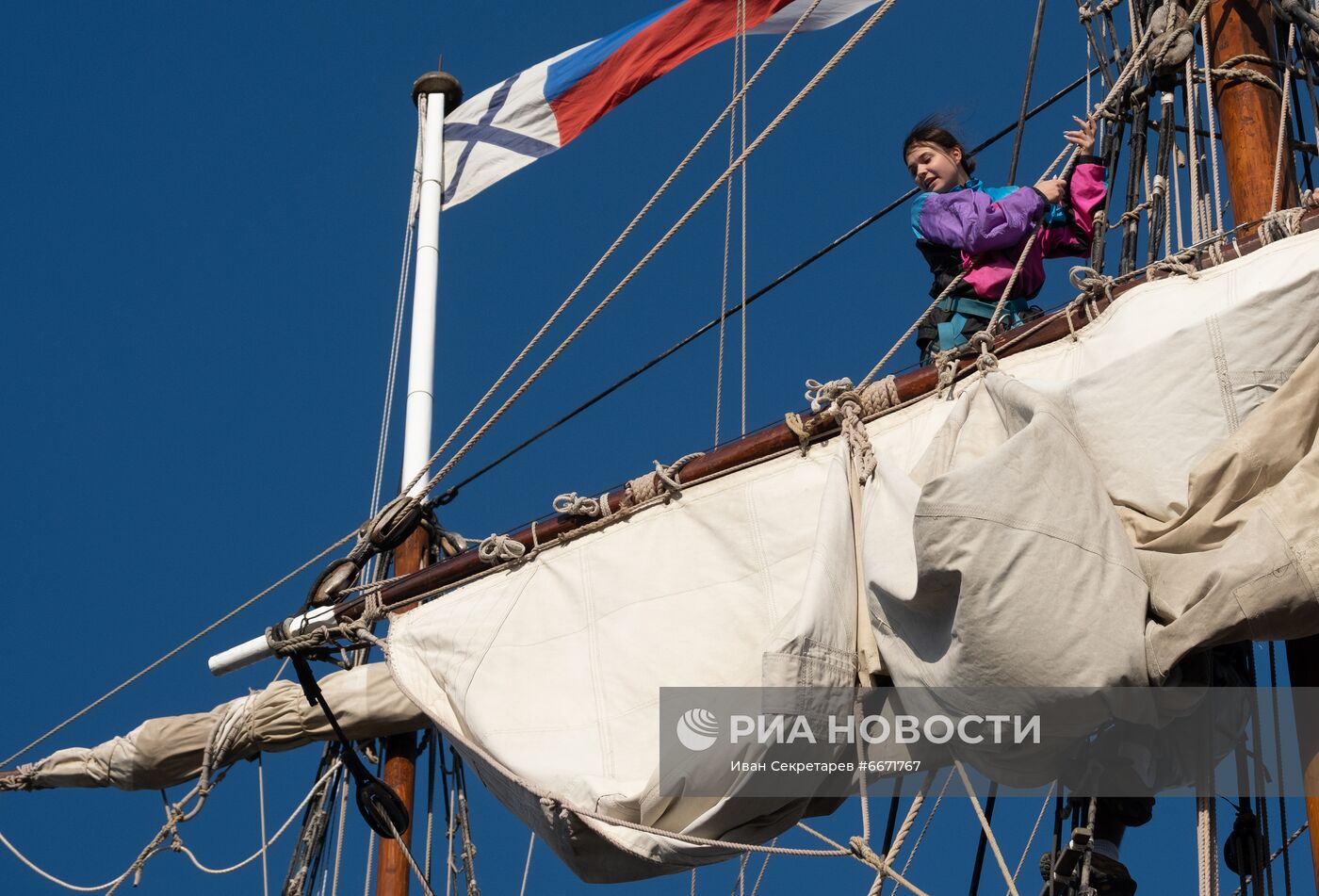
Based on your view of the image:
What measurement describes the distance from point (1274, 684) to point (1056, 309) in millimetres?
1525

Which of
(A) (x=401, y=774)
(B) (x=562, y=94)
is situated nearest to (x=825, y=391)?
(A) (x=401, y=774)

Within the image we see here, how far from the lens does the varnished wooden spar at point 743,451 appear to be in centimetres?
702

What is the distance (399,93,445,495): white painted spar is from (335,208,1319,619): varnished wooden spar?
168 cm

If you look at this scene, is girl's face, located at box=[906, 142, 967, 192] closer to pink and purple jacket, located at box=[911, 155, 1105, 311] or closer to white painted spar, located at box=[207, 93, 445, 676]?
pink and purple jacket, located at box=[911, 155, 1105, 311]

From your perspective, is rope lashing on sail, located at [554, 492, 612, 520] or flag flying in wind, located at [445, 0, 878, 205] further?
flag flying in wind, located at [445, 0, 878, 205]

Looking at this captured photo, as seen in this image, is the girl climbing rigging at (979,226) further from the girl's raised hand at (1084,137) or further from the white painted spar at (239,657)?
the white painted spar at (239,657)

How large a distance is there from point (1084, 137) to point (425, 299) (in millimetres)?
4504

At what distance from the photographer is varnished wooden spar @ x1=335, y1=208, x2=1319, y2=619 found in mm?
7020

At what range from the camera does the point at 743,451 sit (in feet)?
24.7

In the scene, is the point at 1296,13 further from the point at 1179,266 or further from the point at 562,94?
the point at 562,94

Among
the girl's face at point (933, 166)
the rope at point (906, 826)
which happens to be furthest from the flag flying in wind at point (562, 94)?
the rope at point (906, 826)

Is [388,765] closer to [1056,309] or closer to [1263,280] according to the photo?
[1056,309]

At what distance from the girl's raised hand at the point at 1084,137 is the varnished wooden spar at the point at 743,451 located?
838mm

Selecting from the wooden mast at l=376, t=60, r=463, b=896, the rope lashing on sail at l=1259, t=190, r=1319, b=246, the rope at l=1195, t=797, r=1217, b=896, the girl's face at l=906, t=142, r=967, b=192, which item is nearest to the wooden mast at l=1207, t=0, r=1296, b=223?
the rope lashing on sail at l=1259, t=190, r=1319, b=246
